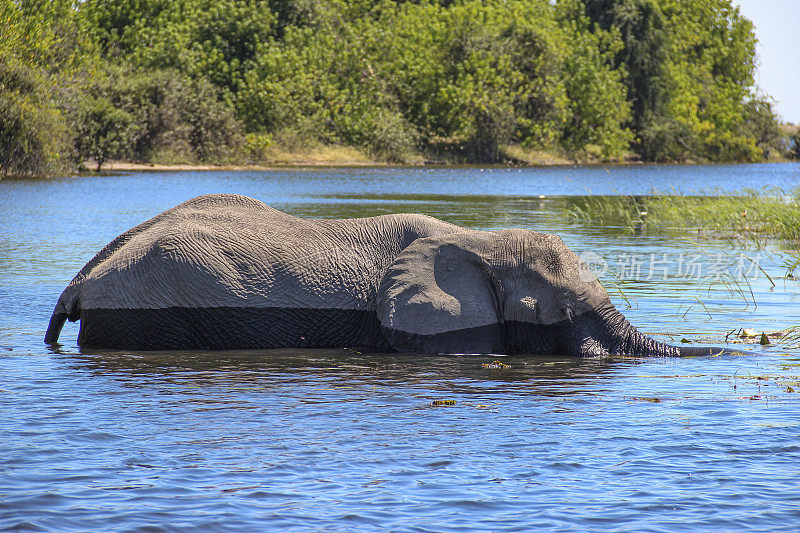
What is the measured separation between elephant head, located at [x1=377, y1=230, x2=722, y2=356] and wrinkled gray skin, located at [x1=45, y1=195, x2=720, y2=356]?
1cm

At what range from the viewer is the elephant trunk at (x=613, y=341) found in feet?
27.6

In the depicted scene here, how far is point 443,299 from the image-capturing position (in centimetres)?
Result: 821

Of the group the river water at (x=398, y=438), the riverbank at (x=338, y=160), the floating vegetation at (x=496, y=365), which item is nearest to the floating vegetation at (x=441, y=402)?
the river water at (x=398, y=438)

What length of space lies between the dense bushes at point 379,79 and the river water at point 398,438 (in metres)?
37.9

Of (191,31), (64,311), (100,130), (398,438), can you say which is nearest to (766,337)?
(398,438)

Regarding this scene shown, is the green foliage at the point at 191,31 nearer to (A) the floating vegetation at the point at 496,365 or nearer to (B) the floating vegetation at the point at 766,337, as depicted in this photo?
(B) the floating vegetation at the point at 766,337

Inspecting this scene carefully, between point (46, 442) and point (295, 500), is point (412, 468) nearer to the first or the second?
point (295, 500)

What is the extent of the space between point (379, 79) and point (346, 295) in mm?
59842

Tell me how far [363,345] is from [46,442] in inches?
135

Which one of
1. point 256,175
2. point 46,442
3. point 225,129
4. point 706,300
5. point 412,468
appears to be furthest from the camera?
point 225,129

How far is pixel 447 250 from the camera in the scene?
8.44m

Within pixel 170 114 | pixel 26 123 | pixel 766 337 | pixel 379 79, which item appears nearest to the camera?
pixel 766 337

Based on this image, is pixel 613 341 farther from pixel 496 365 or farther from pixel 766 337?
pixel 766 337

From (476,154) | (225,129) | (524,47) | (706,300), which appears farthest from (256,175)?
(706,300)
